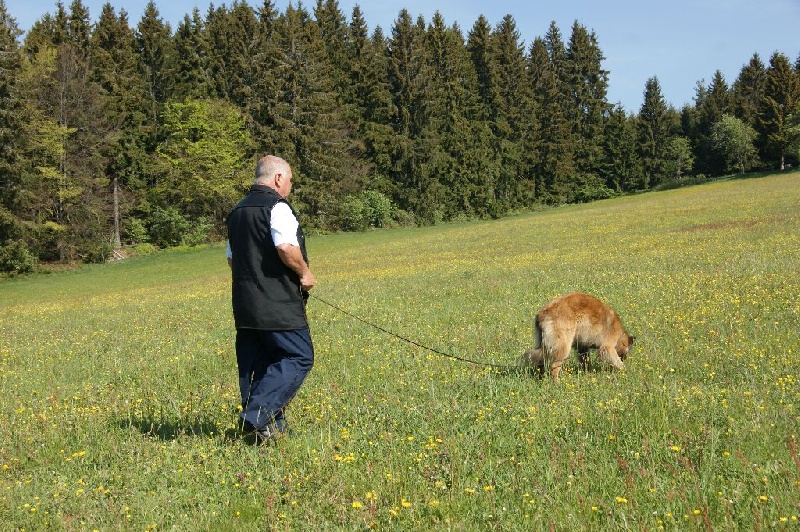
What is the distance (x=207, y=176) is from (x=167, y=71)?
9.86 m

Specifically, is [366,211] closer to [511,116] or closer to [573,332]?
[511,116]

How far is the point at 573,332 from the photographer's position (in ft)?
21.7

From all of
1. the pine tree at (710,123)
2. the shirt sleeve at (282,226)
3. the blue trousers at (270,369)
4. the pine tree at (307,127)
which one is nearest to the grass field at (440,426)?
the blue trousers at (270,369)

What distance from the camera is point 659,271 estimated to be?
48.0 ft

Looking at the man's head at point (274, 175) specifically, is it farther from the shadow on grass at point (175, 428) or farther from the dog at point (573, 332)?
the dog at point (573, 332)

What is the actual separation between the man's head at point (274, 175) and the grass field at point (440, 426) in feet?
7.19

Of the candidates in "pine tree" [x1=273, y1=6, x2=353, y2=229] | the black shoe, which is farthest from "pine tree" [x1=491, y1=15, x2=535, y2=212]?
the black shoe

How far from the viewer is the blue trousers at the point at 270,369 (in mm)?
5348

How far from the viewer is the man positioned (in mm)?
5344

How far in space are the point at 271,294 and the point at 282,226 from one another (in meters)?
0.60

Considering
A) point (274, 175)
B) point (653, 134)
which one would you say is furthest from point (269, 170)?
Result: point (653, 134)

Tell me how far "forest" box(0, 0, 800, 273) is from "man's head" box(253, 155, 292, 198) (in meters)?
39.2

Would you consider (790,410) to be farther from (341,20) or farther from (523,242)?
(341,20)

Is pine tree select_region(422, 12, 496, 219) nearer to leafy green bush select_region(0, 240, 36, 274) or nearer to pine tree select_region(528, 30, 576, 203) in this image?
pine tree select_region(528, 30, 576, 203)
